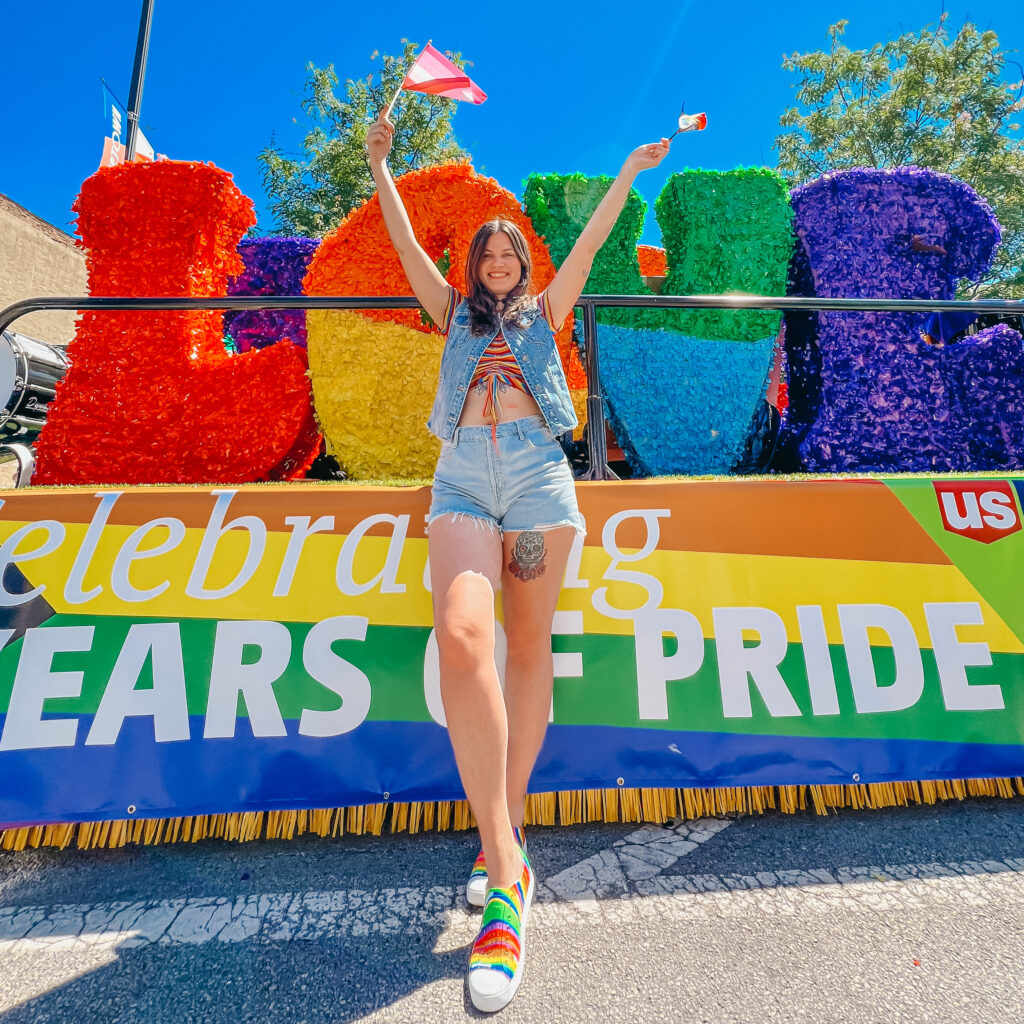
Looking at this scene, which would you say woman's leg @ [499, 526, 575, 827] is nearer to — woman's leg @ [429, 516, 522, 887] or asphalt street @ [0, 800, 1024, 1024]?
woman's leg @ [429, 516, 522, 887]

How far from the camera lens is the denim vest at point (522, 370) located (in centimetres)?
176

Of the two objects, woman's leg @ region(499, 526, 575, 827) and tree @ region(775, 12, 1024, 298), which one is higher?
tree @ region(775, 12, 1024, 298)

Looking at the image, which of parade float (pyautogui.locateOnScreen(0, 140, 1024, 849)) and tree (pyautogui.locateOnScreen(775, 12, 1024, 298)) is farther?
tree (pyautogui.locateOnScreen(775, 12, 1024, 298))

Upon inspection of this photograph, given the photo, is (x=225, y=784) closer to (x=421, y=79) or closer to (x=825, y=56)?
(x=421, y=79)

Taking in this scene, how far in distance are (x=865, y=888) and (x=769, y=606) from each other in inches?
31.9

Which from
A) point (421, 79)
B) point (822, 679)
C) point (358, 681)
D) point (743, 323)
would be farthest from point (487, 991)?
point (743, 323)

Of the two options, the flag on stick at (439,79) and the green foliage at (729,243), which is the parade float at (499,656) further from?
the green foliage at (729,243)

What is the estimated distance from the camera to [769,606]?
81.0 inches

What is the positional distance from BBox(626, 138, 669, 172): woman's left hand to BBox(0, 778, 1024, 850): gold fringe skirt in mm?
1919

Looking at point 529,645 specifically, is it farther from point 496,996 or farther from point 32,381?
point 32,381

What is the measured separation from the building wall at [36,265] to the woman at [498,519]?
17.2m

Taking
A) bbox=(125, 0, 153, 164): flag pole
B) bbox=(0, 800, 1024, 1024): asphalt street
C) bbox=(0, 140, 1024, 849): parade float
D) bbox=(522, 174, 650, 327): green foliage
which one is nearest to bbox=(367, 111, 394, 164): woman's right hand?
bbox=(0, 140, 1024, 849): parade float

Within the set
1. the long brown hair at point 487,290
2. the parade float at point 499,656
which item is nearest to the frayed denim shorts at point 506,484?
the long brown hair at point 487,290

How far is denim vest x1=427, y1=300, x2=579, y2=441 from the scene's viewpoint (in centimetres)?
176
